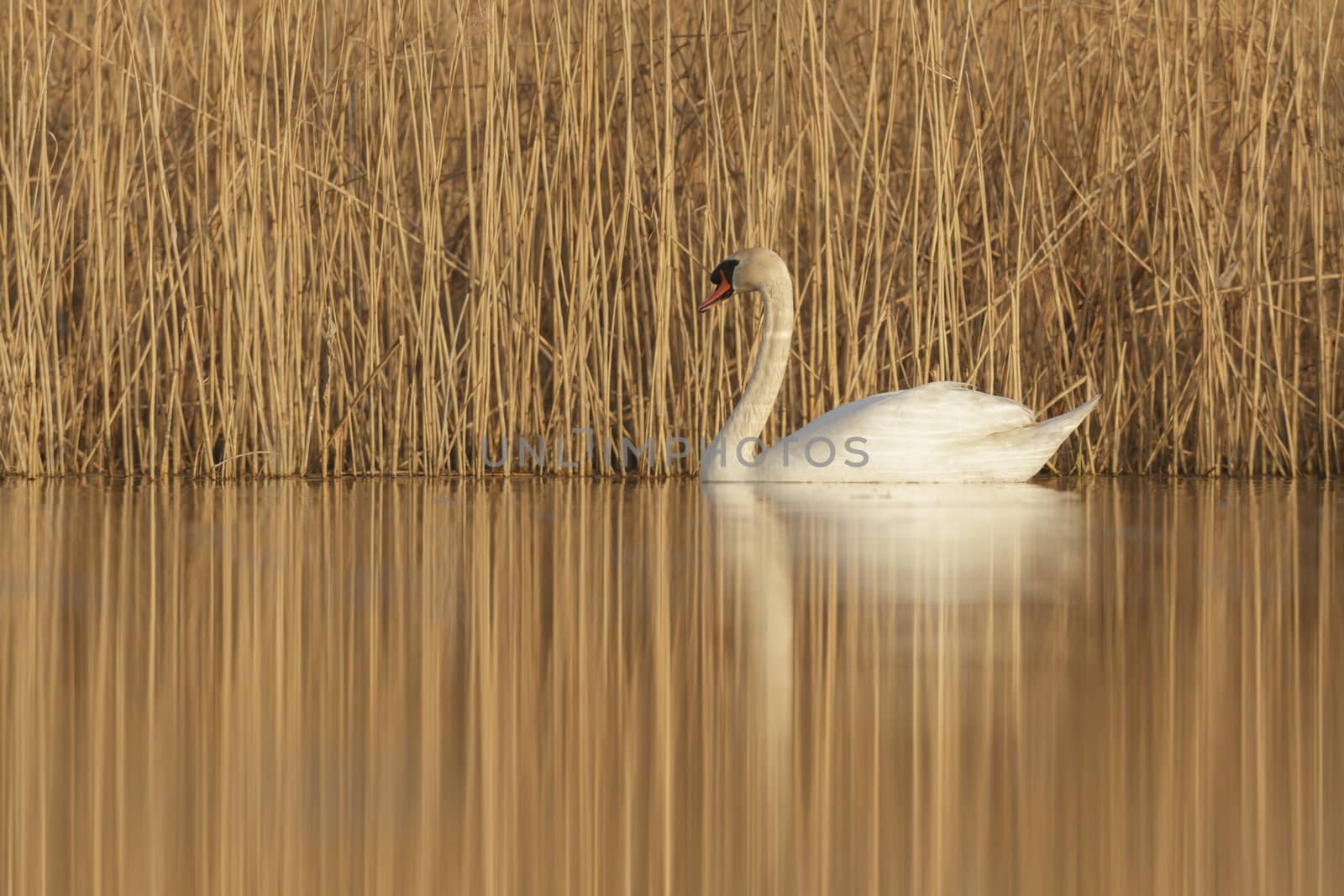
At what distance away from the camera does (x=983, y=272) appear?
855 cm

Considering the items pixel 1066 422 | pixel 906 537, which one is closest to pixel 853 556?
pixel 906 537

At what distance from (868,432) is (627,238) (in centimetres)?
181

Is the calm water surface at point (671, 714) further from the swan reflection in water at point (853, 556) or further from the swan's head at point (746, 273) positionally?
the swan's head at point (746, 273)

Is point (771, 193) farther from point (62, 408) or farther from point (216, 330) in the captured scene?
point (62, 408)

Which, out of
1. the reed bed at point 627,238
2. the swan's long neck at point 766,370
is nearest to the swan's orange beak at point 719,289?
the swan's long neck at point 766,370

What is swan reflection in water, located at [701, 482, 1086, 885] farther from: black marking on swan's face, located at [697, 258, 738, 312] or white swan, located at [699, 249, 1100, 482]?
black marking on swan's face, located at [697, 258, 738, 312]

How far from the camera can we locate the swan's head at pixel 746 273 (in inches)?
313

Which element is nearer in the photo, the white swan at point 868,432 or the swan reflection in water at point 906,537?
the swan reflection in water at point 906,537

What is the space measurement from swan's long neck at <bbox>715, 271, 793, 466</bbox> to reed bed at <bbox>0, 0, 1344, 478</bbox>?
0.29 m

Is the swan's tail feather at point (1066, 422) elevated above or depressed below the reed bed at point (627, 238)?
below

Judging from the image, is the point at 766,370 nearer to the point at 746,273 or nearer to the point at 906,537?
the point at 746,273

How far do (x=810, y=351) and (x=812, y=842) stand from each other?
252 inches

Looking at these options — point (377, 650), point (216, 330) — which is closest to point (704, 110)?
point (216, 330)

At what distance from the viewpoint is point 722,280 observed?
8.03 meters
